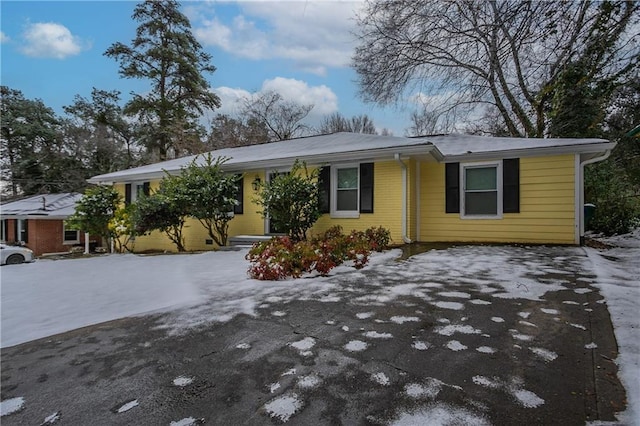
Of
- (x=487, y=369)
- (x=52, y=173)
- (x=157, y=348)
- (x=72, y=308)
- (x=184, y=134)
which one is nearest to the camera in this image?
(x=487, y=369)

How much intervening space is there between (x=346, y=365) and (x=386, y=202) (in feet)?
20.7

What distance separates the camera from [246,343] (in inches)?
105

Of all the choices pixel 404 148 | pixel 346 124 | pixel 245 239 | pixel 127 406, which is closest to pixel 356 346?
pixel 127 406

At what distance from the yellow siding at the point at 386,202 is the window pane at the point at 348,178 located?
0.56 meters

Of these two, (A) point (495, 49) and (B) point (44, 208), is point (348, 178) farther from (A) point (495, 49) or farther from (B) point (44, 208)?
(B) point (44, 208)

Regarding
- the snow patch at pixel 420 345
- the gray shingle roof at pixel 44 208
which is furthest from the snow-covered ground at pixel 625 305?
the gray shingle roof at pixel 44 208

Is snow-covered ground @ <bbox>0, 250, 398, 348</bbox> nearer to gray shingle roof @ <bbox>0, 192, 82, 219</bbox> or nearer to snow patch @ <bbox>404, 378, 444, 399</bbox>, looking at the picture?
snow patch @ <bbox>404, 378, 444, 399</bbox>

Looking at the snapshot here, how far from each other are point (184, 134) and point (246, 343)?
21565 millimetres

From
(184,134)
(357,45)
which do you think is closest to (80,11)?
(357,45)

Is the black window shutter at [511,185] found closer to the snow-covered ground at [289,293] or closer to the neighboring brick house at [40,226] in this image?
the snow-covered ground at [289,293]

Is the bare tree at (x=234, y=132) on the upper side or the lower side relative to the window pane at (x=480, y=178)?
upper

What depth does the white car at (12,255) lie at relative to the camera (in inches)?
477

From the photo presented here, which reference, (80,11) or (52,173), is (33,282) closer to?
(80,11)

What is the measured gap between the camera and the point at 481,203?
27.1 feet
